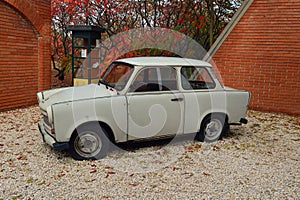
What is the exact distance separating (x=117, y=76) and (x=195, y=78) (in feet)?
5.64

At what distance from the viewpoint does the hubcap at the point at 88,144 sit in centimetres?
442

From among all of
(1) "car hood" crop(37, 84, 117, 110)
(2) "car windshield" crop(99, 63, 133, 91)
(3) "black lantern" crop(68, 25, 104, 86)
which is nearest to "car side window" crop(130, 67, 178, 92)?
(2) "car windshield" crop(99, 63, 133, 91)

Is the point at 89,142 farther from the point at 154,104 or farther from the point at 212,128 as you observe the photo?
the point at 212,128

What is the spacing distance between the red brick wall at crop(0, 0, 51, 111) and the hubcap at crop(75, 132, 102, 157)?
4.39 meters

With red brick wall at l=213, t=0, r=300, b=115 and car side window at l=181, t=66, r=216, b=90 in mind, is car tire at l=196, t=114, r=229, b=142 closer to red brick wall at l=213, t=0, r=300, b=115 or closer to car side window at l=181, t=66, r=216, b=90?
car side window at l=181, t=66, r=216, b=90

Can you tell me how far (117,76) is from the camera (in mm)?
5113

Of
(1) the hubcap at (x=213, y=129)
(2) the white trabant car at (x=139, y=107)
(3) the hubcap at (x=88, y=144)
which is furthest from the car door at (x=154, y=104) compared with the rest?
(1) the hubcap at (x=213, y=129)

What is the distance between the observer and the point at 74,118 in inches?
166

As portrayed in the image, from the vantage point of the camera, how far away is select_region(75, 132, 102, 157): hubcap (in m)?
4.42

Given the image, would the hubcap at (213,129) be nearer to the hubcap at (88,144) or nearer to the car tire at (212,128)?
the car tire at (212,128)

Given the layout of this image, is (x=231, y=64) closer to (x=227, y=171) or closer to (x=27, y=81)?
(x=227, y=171)

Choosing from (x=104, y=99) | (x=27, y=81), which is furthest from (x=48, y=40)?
(x=104, y=99)

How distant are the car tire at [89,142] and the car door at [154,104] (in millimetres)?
487

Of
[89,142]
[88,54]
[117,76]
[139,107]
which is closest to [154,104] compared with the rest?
[139,107]
